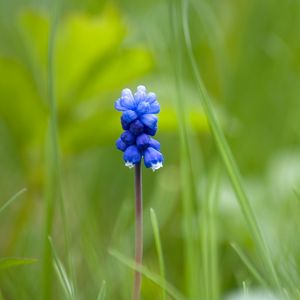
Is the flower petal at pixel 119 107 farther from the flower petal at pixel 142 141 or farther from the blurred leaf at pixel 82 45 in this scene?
the blurred leaf at pixel 82 45

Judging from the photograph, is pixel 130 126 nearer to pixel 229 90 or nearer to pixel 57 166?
pixel 57 166

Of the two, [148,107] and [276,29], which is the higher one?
[276,29]

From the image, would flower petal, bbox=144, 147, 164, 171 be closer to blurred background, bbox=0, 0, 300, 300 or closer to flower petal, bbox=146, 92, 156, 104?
flower petal, bbox=146, 92, 156, 104

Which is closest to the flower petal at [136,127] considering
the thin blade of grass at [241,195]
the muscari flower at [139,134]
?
the muscari flower at [139,134]

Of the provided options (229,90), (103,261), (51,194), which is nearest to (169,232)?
(103,261)

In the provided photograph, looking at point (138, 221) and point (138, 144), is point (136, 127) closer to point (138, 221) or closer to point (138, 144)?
point (138, 144)

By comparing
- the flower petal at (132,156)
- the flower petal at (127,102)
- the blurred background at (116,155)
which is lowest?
the flower petal at (132,156)

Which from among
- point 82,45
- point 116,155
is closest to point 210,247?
point 82,45
